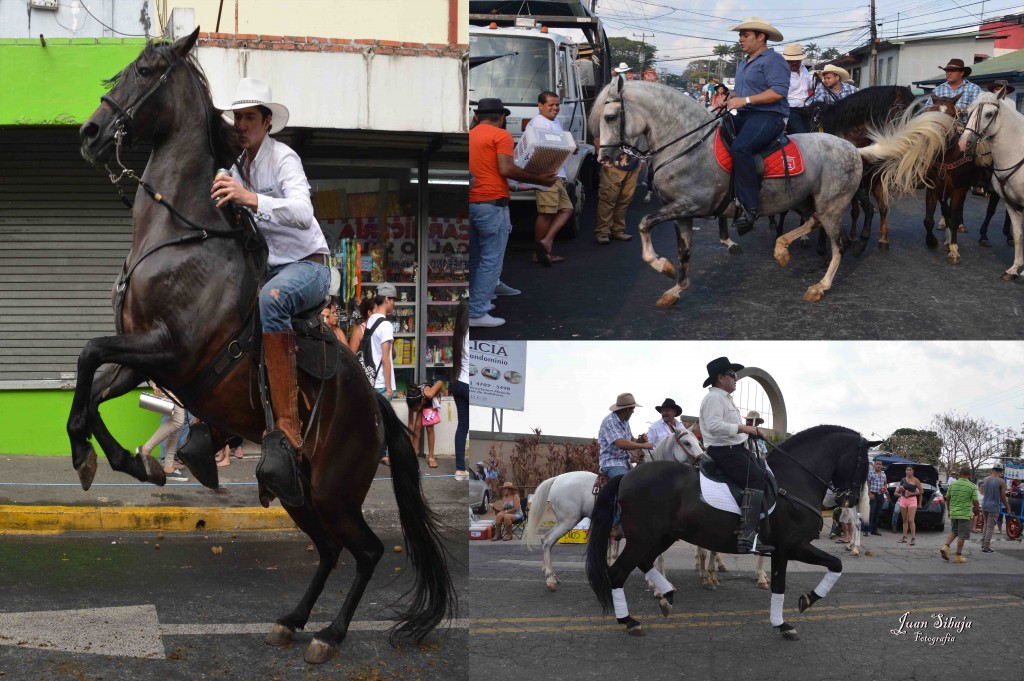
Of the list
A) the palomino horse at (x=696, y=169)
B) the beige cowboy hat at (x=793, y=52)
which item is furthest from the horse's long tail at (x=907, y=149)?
the beige cowboy hat at (x=793, y=52)

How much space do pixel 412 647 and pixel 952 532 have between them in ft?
10.6

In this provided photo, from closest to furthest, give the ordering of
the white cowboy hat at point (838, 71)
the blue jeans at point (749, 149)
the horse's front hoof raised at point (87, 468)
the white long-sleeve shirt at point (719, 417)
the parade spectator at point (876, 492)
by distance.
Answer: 1. the horse's front hoof raised at point (87, 468)
2. the white long-sleeve shirt at point (719, 417)
3. the parade spectator at point (876, 492)
4. the blue jeans at point (749, 149)
5. the white cowboy hat at point (838, 71)

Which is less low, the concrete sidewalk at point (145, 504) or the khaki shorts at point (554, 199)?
the khaki shorts at point (554, 199)

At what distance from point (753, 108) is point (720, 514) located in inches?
113

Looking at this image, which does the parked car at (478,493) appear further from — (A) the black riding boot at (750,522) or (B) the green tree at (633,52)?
(B) the green tree at (633,52)

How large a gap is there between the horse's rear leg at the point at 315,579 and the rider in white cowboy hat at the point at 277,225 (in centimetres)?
39

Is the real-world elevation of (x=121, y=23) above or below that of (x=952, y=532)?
above

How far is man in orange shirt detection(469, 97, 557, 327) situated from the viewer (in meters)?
4.96

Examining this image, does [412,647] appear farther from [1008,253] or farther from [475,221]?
[1008,253]

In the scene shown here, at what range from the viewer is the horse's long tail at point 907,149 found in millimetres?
8484

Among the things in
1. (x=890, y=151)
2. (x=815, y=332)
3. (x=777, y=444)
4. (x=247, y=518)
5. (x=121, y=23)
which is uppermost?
(x=121, y=23)

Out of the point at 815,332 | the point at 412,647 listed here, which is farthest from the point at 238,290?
the point at 815,332

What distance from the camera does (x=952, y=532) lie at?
245 inches

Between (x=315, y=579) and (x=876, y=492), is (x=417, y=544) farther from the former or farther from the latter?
(x=876, y=492)
